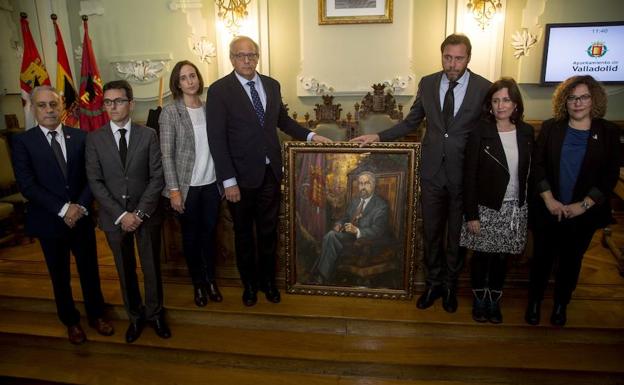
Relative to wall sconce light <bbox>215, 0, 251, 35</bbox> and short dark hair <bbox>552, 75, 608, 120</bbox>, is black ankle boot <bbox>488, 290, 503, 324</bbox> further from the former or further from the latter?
wall sconce light <bbox>215, 0, 251, 35</bbox>

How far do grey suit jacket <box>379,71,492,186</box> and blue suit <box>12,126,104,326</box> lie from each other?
74.1 inches

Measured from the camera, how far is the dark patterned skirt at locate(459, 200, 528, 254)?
237 centimetres

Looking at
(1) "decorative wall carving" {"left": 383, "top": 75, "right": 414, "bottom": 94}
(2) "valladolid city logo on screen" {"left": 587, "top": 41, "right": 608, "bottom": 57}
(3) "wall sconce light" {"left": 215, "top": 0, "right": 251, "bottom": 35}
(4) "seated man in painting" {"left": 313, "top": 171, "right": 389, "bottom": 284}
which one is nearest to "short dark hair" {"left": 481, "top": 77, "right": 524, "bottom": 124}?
(4) "seated man in painting" {"left": 313, "top": 171, "right": 389, "bottom": 284}

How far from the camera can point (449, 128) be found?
7.91ft

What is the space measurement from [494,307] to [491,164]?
0.86 metres

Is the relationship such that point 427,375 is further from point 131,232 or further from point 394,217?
point 131,232

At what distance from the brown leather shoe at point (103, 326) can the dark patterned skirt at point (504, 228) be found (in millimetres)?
2198

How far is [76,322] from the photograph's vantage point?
2.65 m

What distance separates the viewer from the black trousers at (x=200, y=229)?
100 inches

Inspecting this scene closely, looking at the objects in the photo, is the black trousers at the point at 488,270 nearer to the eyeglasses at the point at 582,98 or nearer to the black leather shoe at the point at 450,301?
the black leather shoe at the point at 450,301

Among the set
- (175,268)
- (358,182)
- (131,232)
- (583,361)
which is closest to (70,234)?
(131,232)

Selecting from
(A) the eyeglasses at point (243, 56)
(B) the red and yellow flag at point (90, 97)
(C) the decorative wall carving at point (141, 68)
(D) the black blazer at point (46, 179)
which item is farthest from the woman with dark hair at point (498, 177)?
(C) the decorative wall carving at point (141, 68)

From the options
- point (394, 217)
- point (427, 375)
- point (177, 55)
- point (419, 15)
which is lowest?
point (427, 375)

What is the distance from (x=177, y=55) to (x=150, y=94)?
0.57 metres
